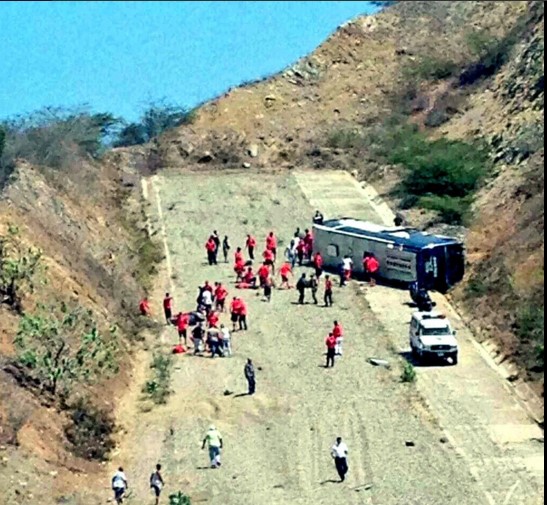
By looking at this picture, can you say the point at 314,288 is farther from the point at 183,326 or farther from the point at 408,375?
the point at 408,375

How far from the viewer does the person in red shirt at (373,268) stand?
4481 cm

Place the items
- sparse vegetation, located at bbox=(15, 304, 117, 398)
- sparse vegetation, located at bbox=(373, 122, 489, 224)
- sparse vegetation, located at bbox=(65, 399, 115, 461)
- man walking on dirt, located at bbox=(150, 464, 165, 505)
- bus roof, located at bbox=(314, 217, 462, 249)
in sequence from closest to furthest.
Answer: man walking on dirt, located at bbox=(150, 464, 165, 505)
sparse vegetation, located at bbox=(65, 399, 115, 461)
sparse vegetation, located at bbox=(15, 304, 117, 398)
bus roof, located at bbox=(314, 217, 462, 249)
sparse vegetation, located at bbox=(373, 122, 489, 224)

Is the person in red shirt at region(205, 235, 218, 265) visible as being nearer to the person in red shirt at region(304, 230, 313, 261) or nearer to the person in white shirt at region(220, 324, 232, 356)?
the person in red shirt at region(304, 230, 313, 261)

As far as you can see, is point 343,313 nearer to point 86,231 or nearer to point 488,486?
point 86,231

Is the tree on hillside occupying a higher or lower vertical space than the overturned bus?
higher

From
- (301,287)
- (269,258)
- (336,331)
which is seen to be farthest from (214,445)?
(269,258)

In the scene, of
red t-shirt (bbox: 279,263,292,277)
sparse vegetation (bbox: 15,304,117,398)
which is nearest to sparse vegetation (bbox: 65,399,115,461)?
sparse vegetation (bbox: 15,304,117,398)

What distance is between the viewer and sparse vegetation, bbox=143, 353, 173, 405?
34.8 m

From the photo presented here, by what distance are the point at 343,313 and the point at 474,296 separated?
3.50 m

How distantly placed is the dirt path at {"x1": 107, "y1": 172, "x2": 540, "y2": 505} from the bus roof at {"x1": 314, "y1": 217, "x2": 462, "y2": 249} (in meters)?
1.88

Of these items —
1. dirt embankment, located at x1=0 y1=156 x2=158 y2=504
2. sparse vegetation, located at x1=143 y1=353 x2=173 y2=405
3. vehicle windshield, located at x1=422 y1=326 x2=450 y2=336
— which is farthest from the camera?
vehicle windshield, located at x1=422 y1=326 x2=450 y2=336

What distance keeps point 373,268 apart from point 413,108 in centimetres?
2319

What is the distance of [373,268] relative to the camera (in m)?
44.8

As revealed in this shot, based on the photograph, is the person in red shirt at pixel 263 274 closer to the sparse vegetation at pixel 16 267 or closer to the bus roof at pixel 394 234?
the bus roof at pixel 394 234
